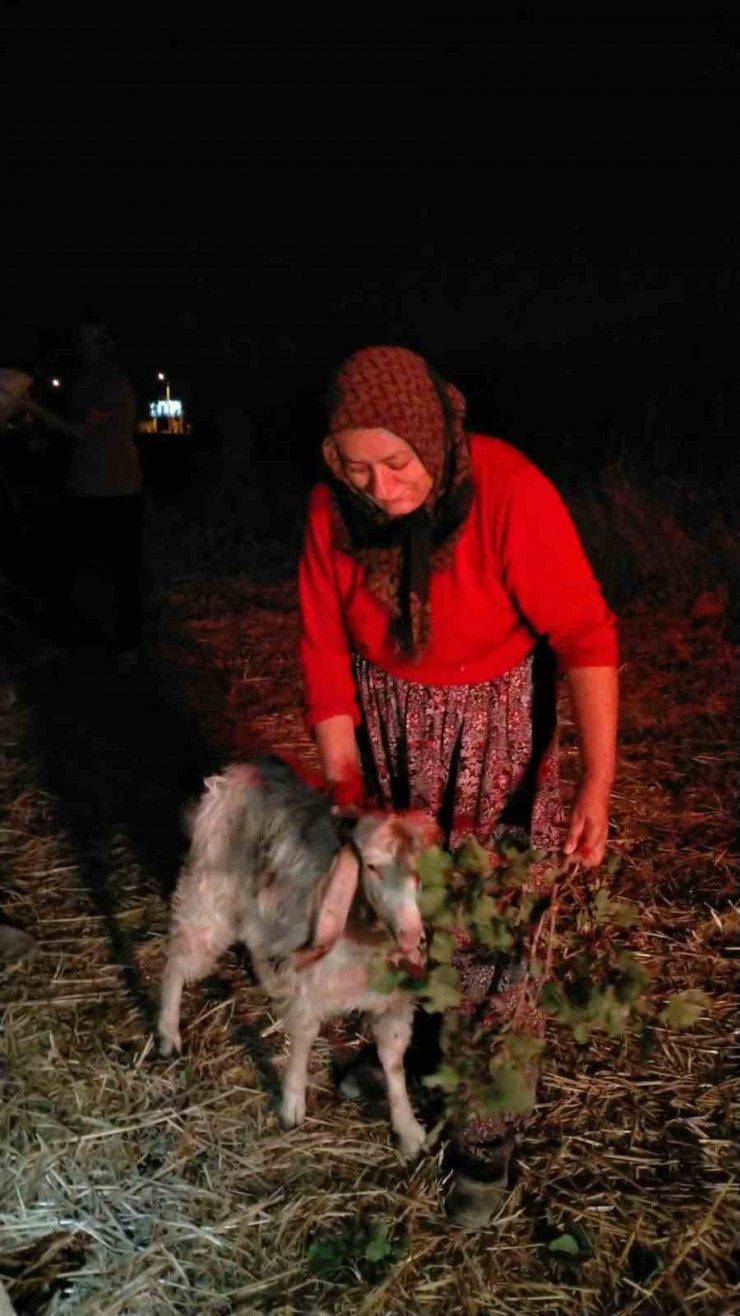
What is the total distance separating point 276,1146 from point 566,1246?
769 millimetres

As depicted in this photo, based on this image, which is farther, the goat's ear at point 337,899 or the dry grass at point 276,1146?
the dry grass at point 276,1146

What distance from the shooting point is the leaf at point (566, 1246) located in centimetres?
259

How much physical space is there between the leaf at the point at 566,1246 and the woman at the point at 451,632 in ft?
0.53

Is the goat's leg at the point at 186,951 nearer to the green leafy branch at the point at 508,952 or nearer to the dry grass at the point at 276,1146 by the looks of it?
the dry grass at the point at 276,1146

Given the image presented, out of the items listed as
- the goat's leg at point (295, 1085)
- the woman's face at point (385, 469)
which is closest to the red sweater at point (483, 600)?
the woman's face at point (385, 469)

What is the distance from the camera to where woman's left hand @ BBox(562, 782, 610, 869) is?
99.6 inches

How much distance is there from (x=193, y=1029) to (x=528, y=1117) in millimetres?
1042

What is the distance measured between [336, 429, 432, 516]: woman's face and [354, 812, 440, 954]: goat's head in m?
0.67

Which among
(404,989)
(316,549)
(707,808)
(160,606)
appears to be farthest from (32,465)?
(404,989)

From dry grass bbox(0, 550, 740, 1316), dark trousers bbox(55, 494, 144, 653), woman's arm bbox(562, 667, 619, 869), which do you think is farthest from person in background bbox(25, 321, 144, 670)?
woman's arm bbox(562, 667, 619, 869)

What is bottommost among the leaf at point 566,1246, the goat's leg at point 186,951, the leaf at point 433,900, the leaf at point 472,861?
the leaf at point 566,1246

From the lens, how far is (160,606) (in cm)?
840

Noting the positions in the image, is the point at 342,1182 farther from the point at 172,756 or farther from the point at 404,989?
the point at 172,756

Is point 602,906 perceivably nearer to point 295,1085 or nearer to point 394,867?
point 394,867
